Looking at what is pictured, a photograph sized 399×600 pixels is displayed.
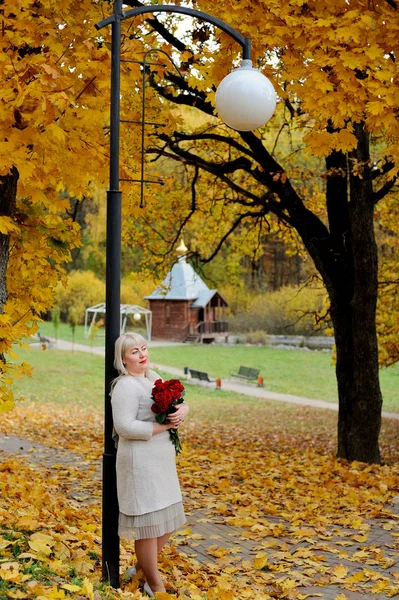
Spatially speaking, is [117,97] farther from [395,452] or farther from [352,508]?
[395,452]

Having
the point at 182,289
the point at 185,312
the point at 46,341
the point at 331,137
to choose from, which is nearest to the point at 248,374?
the point at 46,341

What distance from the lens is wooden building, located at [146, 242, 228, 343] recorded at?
4450cm

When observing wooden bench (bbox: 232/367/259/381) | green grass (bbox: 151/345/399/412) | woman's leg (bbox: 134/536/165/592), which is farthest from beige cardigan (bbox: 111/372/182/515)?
wooden bench (bbox: 232/367/259/381)

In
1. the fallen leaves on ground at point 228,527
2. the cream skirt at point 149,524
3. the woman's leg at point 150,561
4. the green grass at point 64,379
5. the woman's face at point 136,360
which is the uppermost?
the woman's face at point 136,360

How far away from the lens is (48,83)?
4035mm

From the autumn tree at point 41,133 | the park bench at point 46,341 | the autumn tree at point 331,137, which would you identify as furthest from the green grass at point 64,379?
the autumn tree at point 41,133

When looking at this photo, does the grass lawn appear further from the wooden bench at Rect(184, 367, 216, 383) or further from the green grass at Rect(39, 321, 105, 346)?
the green grass at Rect(39, 321, 105, 346)

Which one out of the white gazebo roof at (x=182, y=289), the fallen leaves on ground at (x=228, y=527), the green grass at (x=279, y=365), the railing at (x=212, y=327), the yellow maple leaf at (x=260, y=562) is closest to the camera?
the fallen leaves on ground at (x=228, y=527)

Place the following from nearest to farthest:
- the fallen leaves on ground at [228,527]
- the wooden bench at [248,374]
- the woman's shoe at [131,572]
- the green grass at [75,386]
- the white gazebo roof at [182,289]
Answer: the fallen leaves on ground at [228,527] < the woman's shoe at [131,572] < the green grass at [75,386] < the wooden bench at [248,374] < the white gazebo roof at [182,289]

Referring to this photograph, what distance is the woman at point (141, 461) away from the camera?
3773 millimetres

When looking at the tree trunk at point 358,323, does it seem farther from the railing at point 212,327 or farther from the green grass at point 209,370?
the railing at point 212,327

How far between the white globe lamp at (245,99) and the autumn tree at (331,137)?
123 centimetres

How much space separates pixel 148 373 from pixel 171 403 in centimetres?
35

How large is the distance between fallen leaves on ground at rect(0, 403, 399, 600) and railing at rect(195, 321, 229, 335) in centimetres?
3451
